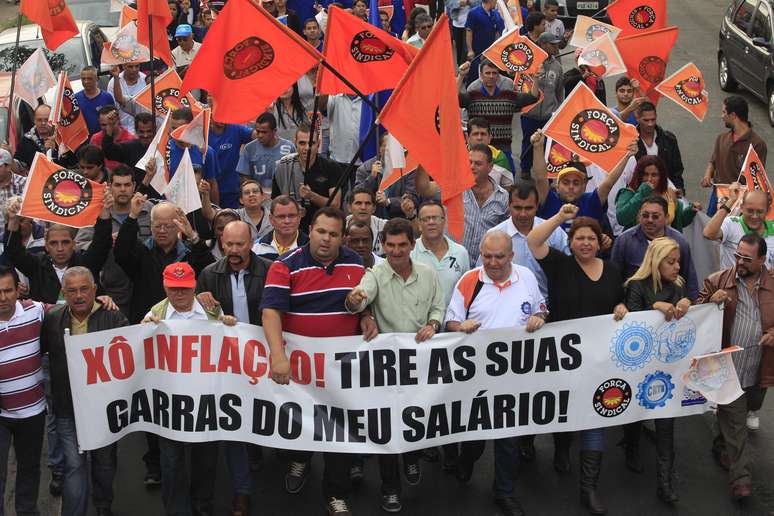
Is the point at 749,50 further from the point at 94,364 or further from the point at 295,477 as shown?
the point at 94,364

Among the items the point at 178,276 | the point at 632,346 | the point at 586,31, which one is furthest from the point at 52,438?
the point at 586,31

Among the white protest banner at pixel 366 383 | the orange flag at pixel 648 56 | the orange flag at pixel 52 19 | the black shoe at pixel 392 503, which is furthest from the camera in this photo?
the orange flag at pixel 648 56

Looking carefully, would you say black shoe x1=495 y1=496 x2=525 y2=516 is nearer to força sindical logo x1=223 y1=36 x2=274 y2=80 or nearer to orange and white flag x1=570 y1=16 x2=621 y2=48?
força sindical logo x1=223 y1=36 x2=274 y2=80

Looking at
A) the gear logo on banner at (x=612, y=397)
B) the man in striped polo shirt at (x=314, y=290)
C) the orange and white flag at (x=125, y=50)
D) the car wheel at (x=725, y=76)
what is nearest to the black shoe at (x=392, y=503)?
the man in striped polo shirt at (x=314, y=290)

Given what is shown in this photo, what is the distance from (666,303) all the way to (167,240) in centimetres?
351

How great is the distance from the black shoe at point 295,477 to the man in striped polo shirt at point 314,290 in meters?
0.55

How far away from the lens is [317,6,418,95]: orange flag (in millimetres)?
8914

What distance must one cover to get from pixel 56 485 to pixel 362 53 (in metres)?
4.04

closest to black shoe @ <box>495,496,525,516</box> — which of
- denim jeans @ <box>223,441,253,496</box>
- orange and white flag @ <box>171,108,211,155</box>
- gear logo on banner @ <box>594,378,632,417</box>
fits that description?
gear logo on banner @ <box>594,378,632,417</box>

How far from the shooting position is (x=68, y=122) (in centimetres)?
1133

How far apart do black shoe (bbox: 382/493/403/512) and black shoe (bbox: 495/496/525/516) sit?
68 centimetres

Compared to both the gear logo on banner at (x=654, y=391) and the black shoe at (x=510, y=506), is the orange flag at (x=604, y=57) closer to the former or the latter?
the gear logo on banner at (x=654, y=391)

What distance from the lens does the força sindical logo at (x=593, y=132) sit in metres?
9.17

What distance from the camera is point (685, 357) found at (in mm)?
7684
